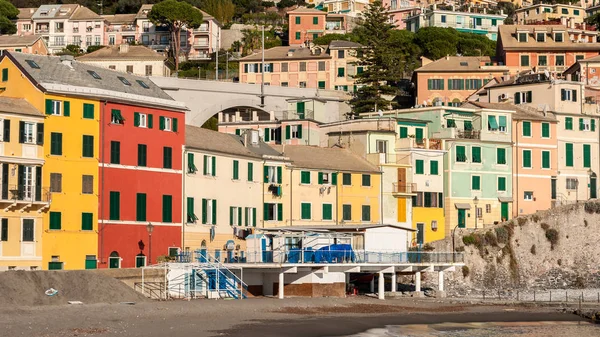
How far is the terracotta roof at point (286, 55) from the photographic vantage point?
125 m

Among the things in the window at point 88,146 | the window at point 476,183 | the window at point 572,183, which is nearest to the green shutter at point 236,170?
the window at point 88,146

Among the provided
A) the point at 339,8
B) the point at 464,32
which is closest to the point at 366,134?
the point at 464,32

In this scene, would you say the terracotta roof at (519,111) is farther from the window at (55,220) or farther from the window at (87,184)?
the window at (55,220)

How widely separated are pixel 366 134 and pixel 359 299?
65.0 ft

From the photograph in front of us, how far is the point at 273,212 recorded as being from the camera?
7481 centimetres

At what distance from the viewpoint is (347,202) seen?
79.0 meters

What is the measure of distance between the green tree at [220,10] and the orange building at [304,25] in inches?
879

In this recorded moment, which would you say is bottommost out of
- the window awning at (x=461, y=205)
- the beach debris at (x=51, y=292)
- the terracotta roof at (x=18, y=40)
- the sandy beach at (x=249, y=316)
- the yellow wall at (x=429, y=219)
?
the sandy beach at (x=249, y=316)

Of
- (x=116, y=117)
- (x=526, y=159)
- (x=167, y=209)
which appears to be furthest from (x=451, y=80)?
(x=116, y=117)

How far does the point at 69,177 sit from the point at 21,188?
3.15 meters

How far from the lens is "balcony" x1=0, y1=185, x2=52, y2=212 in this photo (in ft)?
190

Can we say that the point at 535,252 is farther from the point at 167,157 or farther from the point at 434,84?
the point at 434,84

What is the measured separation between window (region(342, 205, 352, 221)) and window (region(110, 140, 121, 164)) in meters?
20.3

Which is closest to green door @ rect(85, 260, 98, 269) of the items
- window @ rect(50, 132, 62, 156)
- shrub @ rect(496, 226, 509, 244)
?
window @ rect(50, 132, 62, 156)
